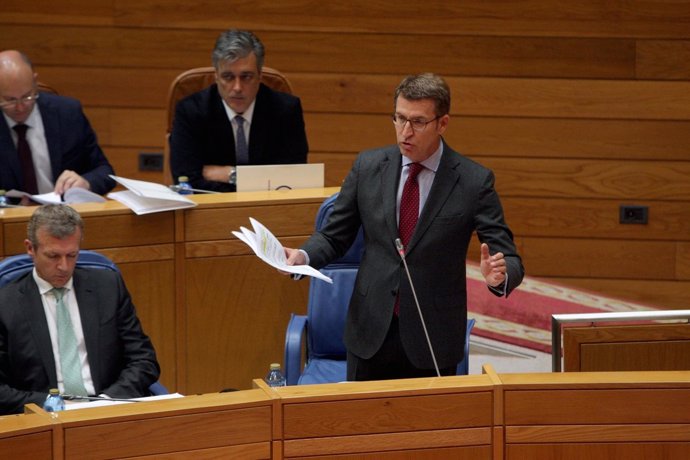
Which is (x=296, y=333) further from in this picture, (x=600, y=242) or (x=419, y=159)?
(x=600, y=242)

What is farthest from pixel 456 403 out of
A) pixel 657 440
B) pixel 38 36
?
pixel 38 36

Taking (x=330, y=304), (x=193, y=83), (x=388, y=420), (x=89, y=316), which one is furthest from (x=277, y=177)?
(x=388, y=420)

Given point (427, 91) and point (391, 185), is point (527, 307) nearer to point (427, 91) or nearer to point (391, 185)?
point (391, 185)

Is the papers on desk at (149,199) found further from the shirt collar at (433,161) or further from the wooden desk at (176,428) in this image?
the wooden desk at (176,428)

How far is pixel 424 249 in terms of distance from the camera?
3.07 m

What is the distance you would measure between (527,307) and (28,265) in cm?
248

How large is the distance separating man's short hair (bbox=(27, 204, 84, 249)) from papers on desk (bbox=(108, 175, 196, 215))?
0.64 metres

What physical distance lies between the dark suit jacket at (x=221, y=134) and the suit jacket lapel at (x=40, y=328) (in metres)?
1.19

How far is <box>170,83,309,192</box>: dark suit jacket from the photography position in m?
4.39

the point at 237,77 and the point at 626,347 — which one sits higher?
the point at 237,77

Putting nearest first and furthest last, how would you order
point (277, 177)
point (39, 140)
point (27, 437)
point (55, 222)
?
point (27, 437) → point (55, 222) → point (277, 177) → point (39, 140)

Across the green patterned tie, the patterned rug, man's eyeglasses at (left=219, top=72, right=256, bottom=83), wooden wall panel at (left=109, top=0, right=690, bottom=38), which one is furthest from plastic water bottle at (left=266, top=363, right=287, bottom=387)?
wooden wall panel at (left=109, top=0, right=690, bottom=38)

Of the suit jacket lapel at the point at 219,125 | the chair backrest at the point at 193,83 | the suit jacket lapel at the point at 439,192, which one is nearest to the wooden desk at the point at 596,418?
the suit jacket lapel at the point at 439,192

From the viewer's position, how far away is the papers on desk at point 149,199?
3947mm
